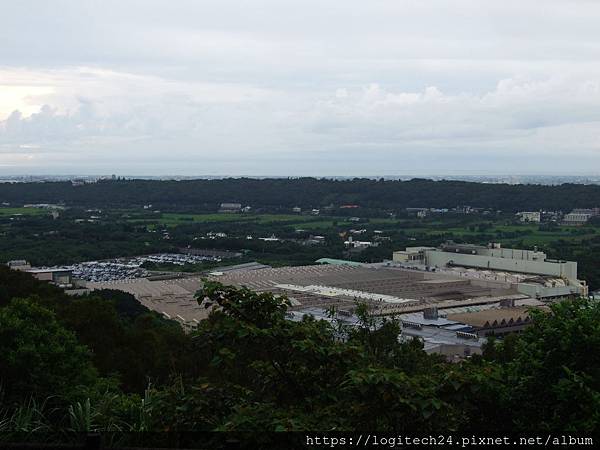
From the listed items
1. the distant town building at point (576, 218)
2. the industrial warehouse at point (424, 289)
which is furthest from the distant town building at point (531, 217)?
the industrial warehouse at point (424, 289)

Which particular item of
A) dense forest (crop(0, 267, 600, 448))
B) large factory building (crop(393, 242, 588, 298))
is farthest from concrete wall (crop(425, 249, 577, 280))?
dense forest (crop(0, 267, 600, 448))

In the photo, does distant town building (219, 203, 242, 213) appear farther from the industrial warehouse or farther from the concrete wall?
the concrete wall

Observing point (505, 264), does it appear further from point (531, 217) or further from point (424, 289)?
point (531, 217)

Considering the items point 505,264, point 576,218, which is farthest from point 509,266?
point 576,218

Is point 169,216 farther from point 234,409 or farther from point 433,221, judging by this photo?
point 234,409

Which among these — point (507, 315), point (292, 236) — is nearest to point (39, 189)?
point (292, 236)

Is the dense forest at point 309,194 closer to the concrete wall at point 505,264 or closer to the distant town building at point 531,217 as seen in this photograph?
the distant town building at point 531,217
